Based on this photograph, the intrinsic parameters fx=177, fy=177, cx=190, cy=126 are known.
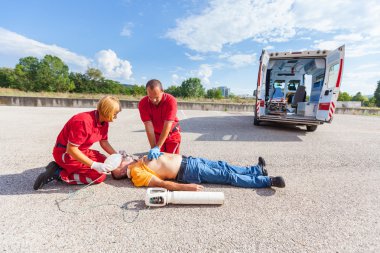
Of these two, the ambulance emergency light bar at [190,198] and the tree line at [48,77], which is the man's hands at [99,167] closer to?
the ambulance emergency light bar at [190,198]

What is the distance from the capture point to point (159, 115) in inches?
112

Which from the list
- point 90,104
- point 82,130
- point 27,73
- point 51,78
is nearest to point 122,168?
point 82,130

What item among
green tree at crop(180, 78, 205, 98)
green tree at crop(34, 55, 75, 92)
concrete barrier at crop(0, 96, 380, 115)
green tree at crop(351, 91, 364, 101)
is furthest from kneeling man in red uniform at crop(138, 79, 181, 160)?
green tree at crop(351, 91, 364, 101)

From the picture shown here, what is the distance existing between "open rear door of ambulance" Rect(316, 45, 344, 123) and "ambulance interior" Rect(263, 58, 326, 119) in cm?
87

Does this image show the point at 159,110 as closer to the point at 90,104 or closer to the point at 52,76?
the point at 90,104

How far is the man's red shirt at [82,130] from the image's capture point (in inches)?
75.3

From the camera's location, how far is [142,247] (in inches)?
52.5

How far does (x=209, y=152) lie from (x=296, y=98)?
676 centimetres

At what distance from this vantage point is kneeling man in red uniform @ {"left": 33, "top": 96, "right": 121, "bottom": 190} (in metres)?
1.94

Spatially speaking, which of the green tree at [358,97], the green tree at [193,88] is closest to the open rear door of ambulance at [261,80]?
the green tree at [193,88]

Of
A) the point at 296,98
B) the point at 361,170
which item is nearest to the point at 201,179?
the point at 361,170

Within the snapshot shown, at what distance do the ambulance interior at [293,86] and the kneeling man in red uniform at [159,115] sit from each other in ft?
16.6

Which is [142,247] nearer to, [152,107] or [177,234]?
[177,234]

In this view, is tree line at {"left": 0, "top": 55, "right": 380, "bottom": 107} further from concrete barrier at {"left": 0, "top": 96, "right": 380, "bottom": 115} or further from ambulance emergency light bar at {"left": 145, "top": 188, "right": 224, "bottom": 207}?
ambulance emergency light bar at {"left": 145, "top": 188, "right": 224, "bottom": 207}
